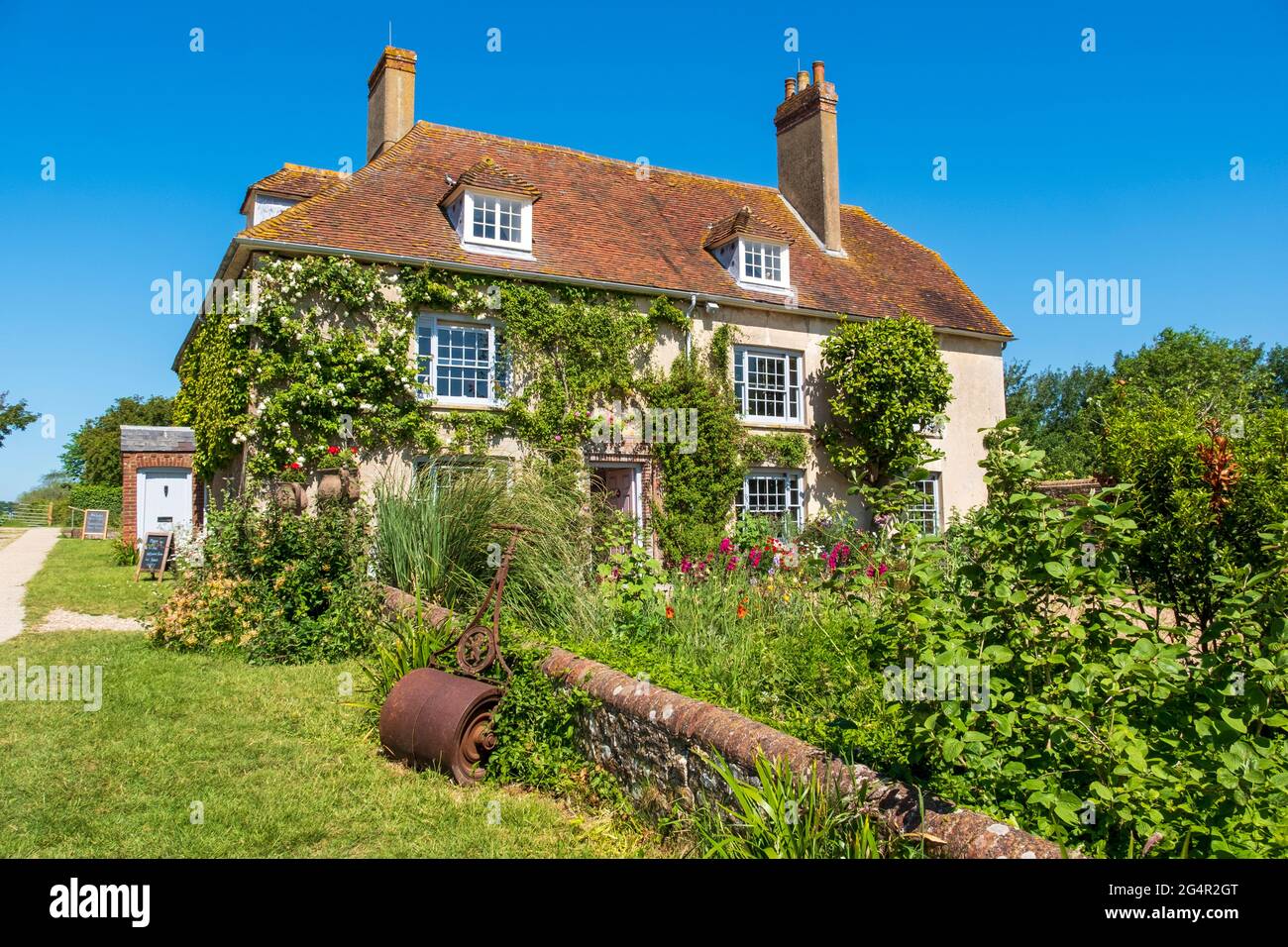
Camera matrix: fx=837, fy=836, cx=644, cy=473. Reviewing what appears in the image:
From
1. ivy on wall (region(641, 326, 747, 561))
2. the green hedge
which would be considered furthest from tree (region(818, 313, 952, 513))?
the green hedge

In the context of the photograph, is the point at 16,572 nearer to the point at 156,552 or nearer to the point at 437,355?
the point at 156,552

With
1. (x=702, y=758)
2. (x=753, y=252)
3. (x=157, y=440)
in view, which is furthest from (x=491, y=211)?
(x=702, y=758)

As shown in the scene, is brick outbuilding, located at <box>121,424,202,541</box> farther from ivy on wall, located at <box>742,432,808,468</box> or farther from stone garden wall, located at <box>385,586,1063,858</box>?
stone garden wall, located at <box>385,586,1063,858</box>

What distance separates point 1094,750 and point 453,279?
511 inches

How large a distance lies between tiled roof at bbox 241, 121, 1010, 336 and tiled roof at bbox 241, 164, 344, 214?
1560 millimetres

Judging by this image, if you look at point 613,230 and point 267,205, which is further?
point 613,230

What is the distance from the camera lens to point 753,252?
17.8 metres

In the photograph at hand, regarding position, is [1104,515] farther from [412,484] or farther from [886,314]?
[886,314]

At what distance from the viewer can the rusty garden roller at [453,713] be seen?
5.57 m

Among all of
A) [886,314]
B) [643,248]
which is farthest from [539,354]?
[886,314]

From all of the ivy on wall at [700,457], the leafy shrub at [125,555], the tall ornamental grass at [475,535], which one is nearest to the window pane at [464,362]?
the ivy on wall at [700,457]

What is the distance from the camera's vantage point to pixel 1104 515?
303 cm

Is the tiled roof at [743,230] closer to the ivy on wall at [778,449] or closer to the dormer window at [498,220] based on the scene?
the ivy on wall at [778,449]

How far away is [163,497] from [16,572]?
3883 millimetres
